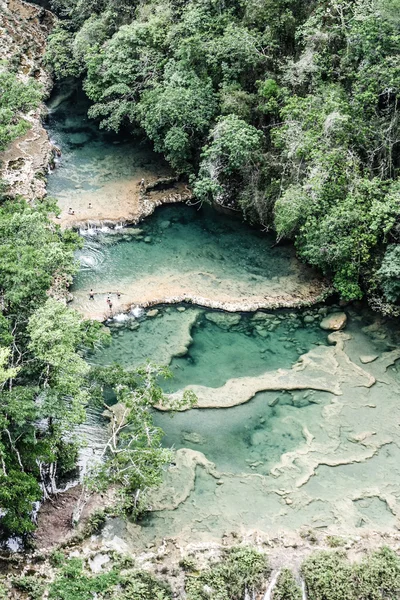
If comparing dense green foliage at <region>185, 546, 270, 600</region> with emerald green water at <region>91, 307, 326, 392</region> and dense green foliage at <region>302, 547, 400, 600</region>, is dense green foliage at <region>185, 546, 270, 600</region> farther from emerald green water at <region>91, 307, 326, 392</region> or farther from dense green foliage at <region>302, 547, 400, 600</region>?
emerald green water at <region>91, 307, 326, 392</region>

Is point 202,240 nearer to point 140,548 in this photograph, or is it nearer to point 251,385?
point 251,385

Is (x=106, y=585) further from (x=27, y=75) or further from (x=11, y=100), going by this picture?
(x=27, y=75)

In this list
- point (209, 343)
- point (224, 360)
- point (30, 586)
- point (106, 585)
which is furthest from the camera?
point (209, 343)

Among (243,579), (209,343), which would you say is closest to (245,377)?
(209,343)

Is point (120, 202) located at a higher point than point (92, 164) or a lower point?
lower

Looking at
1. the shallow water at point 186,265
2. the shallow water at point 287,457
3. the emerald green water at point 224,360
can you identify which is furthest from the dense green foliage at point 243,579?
the shallow water at point 186,265

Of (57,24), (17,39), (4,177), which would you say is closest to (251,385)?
(4,177)

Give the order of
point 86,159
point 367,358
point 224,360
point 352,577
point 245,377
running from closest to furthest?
point 352,577
point 245,377
point 367,358
point 224,360
point 86,159
